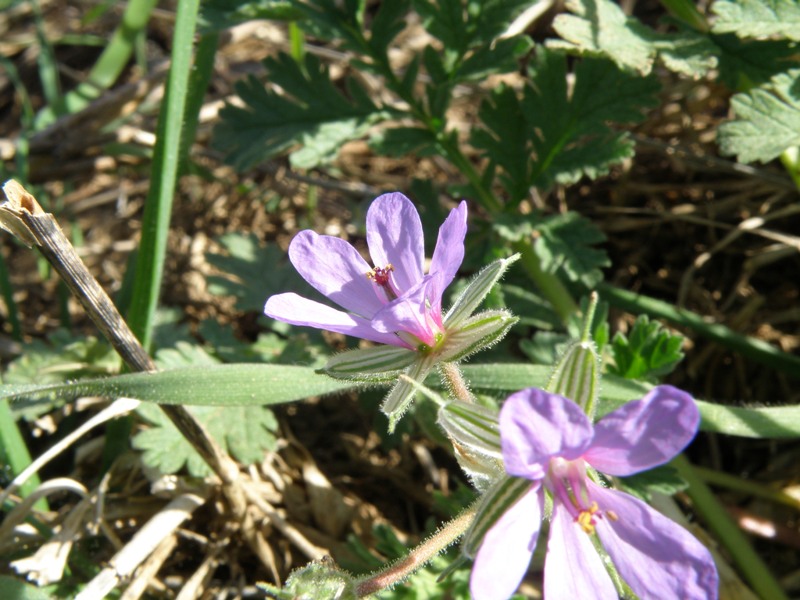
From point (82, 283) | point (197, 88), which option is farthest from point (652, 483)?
point (197, 88)

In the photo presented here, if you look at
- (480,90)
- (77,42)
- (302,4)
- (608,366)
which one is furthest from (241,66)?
(608,366)

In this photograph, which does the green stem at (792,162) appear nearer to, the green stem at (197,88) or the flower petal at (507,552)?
the flower petal at (507,552)

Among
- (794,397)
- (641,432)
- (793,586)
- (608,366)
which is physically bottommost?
(793,586)

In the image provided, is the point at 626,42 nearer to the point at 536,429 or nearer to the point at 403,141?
the point at 403,141

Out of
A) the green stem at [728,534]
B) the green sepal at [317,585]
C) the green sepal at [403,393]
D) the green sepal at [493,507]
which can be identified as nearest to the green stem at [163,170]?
the green sepal at [403,393]

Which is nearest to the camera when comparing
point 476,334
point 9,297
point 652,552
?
point 652,552

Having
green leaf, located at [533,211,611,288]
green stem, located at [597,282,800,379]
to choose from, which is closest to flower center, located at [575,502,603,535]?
green leaf, located at [533,211,611,288]

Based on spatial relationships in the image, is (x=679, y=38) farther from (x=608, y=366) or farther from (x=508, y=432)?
(x=508, y=432)
